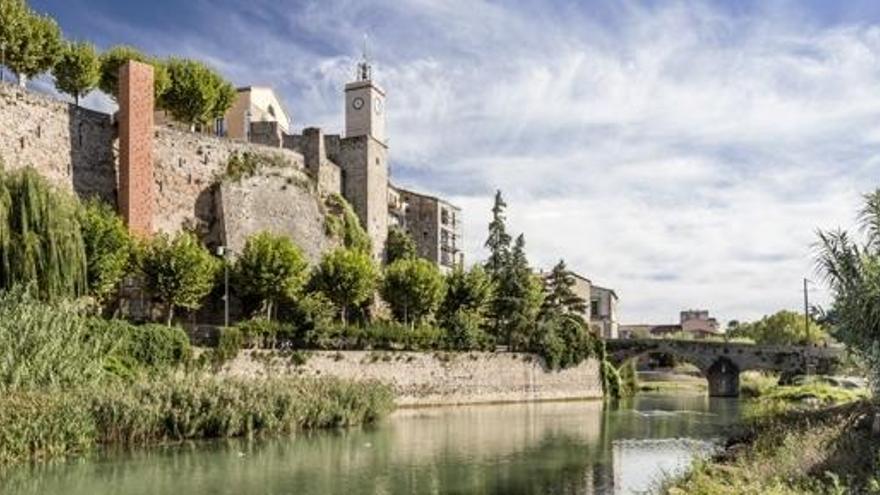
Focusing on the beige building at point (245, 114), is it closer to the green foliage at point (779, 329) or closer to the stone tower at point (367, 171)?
the stone tower at point (367, 171)

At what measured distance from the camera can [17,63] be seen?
5175 centimetres

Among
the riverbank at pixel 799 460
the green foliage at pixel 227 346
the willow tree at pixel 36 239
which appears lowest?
the riverbank at pixel 799 460

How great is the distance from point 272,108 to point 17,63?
1270 inches

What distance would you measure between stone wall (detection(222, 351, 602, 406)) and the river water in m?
8.13

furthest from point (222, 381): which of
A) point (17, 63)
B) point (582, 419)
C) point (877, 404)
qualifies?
point (17, 63)

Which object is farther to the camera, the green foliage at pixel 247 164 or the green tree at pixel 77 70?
the green foliage at pixel 247 164

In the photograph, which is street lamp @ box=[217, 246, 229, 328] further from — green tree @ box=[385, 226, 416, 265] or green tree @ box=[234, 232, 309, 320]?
green tree @ box=[385, 226, 416, 265]

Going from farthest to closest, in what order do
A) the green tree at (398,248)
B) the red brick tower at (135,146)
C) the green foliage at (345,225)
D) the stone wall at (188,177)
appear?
the green tree at (398,248), the green foliage at (345,225), the stone wall at (188,177), the red brick tower at (135,146)

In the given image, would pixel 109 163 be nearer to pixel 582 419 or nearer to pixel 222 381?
pixel 222 381

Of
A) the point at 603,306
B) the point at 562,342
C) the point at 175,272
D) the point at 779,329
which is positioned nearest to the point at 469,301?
the point at 562,342

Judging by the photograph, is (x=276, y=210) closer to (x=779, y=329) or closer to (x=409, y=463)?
(x=409, y=463)

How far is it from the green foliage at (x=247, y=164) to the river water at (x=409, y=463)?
88.3 ft

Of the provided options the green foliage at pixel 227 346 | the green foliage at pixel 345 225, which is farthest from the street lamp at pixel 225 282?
the green foliage at pixel 345 225

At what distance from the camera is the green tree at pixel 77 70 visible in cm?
5497
